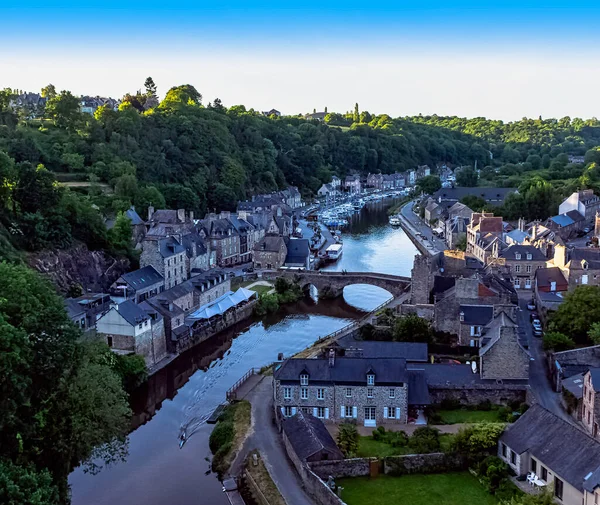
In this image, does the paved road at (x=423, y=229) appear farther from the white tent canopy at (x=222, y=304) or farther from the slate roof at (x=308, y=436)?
the slate roof at (x=308, y=436)

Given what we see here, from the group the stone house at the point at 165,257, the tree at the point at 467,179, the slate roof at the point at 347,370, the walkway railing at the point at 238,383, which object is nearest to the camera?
the slate roof at the point at 347,370

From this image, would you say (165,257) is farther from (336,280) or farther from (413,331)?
(413,331)

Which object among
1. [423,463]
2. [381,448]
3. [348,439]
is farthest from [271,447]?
[423,463]

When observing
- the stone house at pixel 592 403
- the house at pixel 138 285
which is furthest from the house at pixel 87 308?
the stone house at pixel 592 403

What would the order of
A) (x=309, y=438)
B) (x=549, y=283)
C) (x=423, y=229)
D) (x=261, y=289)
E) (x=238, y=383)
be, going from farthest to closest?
(x=423, y=229)
(x=261, y=289)
(x=549, y=283)
(x=238, y=383)
(x=309, y=438)

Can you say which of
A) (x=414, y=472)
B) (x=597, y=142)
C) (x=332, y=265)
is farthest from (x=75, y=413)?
(x=597, y=142)

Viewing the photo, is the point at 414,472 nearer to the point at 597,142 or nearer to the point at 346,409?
the point at 346,409
